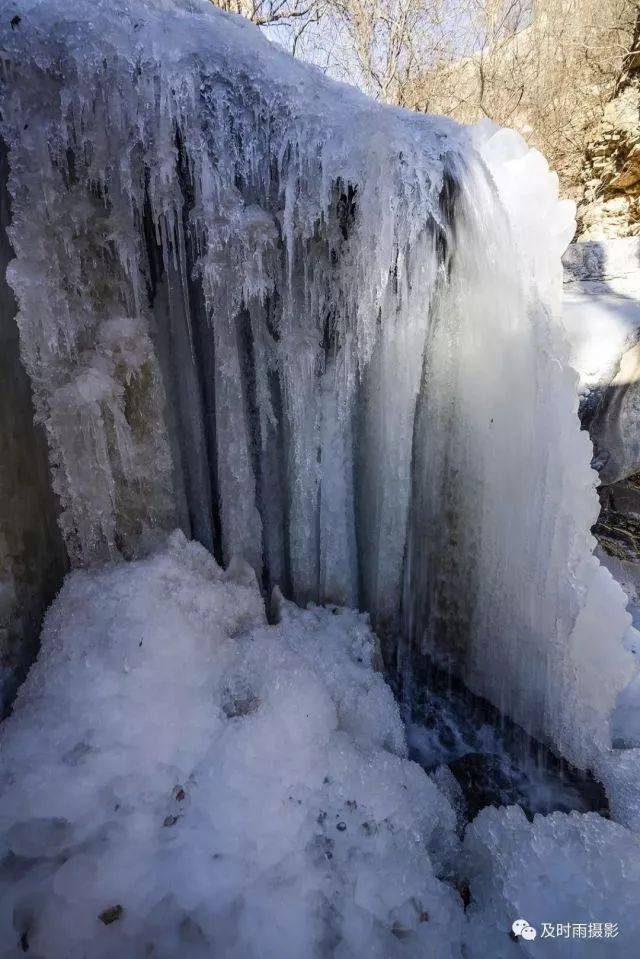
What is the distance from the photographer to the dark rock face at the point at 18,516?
1817 mm

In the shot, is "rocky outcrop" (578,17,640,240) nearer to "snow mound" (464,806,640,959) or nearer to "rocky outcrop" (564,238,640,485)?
"rocky outcrop" (564,238,640,485)

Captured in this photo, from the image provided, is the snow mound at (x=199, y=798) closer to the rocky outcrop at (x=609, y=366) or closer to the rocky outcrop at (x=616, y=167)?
the rocky outcrop at (x=609, y=366)

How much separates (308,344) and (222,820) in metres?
1.78

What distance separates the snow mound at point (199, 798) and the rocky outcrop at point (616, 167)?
7.54m

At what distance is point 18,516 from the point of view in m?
1.92

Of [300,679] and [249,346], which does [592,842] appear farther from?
[249,346]

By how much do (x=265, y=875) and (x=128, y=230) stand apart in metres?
2.15

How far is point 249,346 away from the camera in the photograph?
2.23m

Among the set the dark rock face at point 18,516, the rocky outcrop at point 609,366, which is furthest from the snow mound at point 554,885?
the rocky outcrop at point 609,366

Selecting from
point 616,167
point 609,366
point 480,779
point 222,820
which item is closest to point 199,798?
point 222,820

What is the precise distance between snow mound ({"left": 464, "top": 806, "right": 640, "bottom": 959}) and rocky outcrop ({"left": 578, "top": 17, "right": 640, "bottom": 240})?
7.43 metres

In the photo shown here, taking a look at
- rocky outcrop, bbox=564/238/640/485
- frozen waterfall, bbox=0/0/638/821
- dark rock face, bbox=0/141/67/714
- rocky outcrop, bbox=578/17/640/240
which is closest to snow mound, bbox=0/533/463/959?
dark rock face, bbox=0/141/67/714

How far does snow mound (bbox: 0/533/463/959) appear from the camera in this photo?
4.18 ft

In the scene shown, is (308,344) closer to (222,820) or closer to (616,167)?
(222,820)
